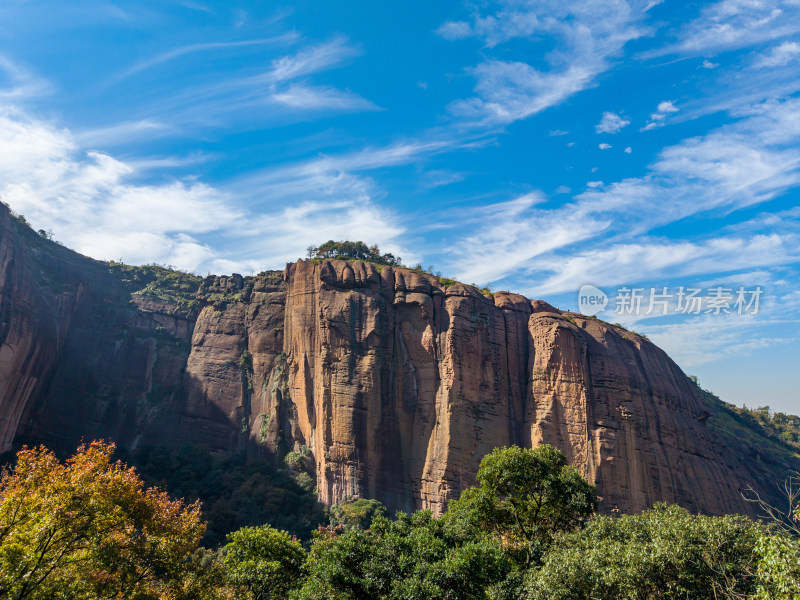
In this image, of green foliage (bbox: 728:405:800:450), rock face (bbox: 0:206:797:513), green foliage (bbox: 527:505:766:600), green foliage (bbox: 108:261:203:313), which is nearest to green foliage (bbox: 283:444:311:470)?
rock face (bbox: 0:206:797:513)

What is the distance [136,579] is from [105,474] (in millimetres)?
3916

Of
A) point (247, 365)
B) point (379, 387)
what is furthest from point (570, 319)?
point (247, 365)

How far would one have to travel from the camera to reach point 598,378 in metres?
45.0

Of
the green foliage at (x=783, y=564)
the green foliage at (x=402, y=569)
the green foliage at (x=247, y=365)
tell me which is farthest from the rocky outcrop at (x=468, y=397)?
the green foliage at (x=783, y=564)

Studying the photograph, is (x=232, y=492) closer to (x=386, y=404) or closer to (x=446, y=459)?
(x=386, y=404)

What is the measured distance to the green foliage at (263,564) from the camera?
1934 centimetres

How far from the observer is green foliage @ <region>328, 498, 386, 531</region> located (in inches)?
1551

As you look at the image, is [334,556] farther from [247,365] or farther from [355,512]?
[247,365]

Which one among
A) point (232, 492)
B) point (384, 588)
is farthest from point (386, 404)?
point (384, 588)

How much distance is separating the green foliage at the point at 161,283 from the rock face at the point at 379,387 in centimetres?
586

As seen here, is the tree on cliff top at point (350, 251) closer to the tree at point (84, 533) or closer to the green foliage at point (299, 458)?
the green foliage at point (299, 458)

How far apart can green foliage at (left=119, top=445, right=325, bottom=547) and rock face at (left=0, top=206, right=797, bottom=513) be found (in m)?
2.40

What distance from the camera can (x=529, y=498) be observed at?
24828 millimetres

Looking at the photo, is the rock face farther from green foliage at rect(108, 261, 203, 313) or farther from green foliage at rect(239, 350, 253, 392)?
green foliage at rect(108, 261, 203, 313)
